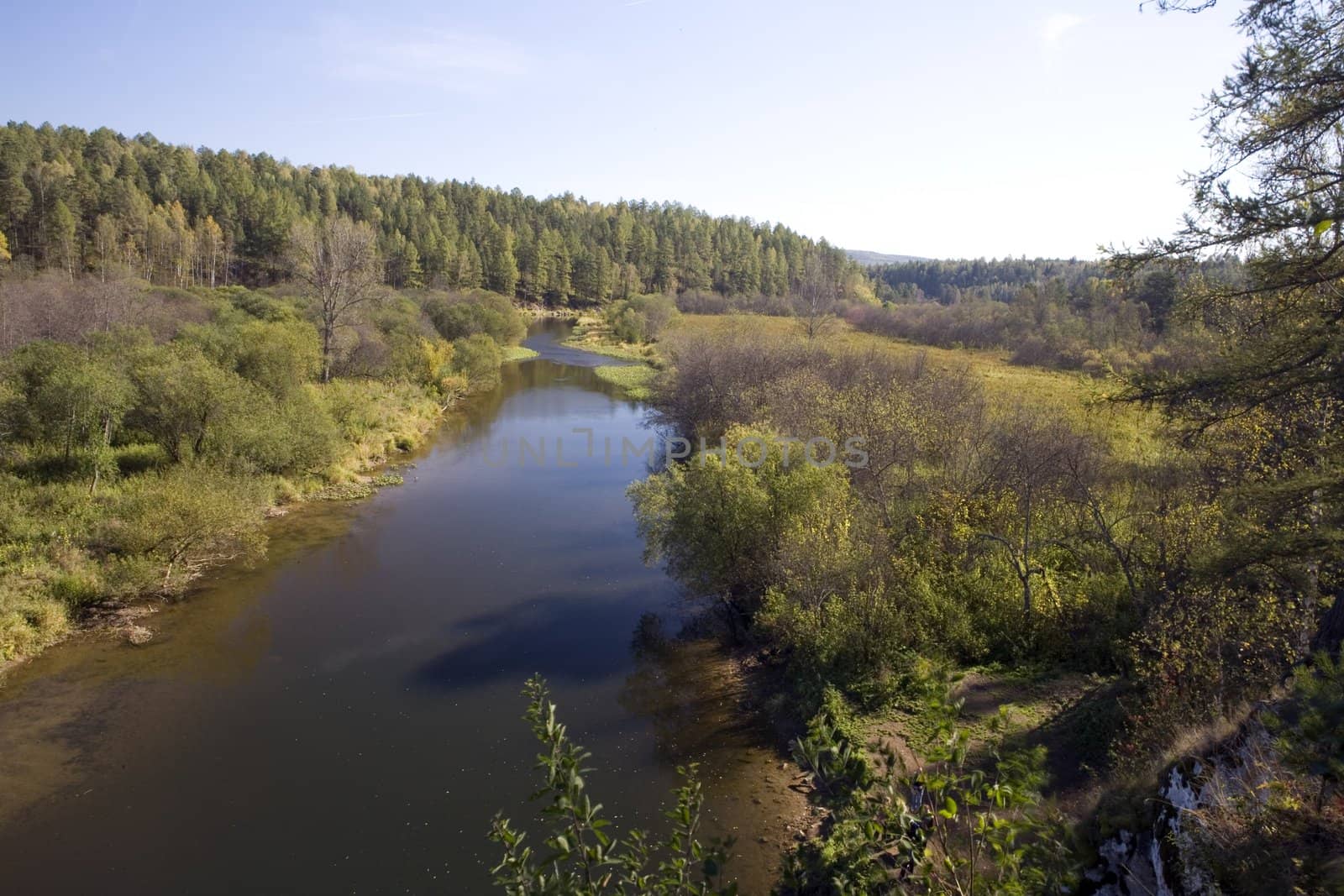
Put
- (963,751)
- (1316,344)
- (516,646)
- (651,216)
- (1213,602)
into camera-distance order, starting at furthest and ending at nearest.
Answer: (651,216) < (516,646) < (1213,602) < (1316,344) < (963,751)

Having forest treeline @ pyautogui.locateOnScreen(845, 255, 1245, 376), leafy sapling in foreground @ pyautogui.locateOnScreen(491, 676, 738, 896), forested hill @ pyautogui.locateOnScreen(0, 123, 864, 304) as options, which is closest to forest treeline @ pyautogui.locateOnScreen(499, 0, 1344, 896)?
leafy sapling in foreground @ pyautogui.locateOnScreen(491, 676, 738, 896)

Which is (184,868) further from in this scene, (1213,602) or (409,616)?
Answer: (1213,602)

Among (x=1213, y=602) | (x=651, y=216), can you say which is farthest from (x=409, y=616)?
(x=651, y=216)

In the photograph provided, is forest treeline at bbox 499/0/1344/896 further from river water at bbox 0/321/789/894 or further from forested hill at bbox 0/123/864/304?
forested hill at bbox 0/123/864/304

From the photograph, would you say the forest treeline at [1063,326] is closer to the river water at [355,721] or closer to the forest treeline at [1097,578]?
the forest treeline at [1097,578]

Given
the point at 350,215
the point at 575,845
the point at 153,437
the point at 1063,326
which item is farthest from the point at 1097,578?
the point at 350,215

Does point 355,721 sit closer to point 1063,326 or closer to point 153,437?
point 153,437
